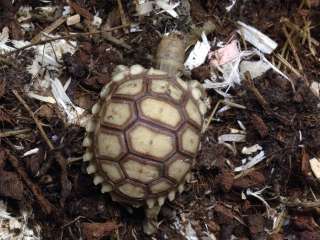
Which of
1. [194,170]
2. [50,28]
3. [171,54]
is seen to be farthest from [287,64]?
[50,28]

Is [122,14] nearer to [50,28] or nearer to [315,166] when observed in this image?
[50,28]

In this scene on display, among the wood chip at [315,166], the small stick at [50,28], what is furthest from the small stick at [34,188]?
the wood chip at [315,166]

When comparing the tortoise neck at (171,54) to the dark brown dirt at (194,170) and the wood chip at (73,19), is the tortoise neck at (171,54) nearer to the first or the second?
the dark brown dirt at (194,170)

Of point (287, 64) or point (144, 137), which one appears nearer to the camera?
point (144, 137)

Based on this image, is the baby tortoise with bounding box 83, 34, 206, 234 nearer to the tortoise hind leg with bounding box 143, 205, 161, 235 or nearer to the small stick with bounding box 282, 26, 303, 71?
the tortoise hind leg with bounding box 143, 205, 161, 235

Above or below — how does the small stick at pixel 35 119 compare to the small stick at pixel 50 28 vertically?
below

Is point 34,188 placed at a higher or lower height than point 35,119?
lower

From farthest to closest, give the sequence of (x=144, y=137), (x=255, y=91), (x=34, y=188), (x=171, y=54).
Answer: (x=255, y=91)
(x=171, y=54)
(x=34, y=188)
(x=144, y=137)

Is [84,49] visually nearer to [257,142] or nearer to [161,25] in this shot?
[161,25]

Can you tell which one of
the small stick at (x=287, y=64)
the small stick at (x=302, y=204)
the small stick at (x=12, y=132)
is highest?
the small stick at (x=287, y=64)
